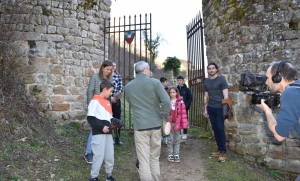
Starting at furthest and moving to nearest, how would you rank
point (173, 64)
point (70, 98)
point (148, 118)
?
point (173, 64) < point (70, 98) < point (148, 118)

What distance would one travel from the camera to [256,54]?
4855mm

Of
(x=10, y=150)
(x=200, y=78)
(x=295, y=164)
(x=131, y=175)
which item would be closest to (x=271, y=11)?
(x=200, y=78)

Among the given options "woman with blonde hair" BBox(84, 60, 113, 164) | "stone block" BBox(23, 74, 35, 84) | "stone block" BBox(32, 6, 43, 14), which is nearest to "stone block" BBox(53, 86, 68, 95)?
"stone block" BBox(23, 74, 35, 84)

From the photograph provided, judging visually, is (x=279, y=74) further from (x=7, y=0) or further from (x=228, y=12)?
(x=7, y=0)

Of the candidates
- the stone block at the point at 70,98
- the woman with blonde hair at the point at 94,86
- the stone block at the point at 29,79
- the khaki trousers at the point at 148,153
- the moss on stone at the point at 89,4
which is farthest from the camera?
the moss on stone at the point at 89,4

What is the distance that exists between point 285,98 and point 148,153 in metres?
1.94

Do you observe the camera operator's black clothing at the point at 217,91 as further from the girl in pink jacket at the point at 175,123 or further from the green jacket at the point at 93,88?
the green jacket at the point at 93,88

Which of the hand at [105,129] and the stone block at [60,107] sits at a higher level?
the stone block at [60,107]

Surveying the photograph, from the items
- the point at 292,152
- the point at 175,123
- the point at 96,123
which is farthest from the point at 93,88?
the point at 292,152

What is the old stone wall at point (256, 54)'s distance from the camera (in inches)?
183

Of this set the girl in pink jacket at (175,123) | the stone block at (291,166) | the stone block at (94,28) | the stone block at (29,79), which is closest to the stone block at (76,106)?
the stone block at (29,79)

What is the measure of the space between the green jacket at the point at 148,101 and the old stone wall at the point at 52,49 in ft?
10.1

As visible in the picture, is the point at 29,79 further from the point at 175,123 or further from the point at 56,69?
the point at 175,123

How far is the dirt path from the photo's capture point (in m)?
4.31
